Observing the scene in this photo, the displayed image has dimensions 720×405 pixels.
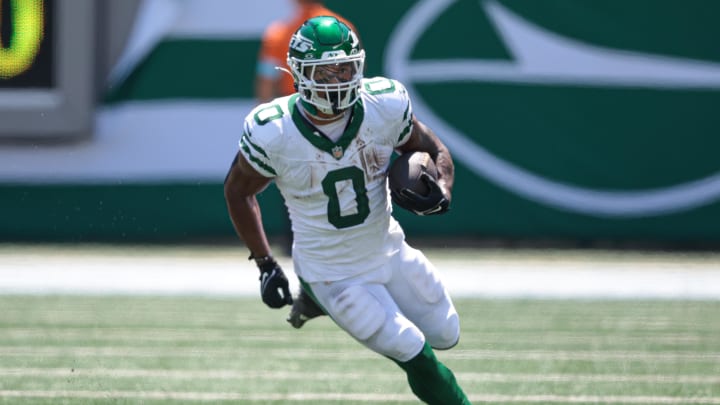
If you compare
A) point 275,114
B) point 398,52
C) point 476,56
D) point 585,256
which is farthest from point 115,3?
point 275,114

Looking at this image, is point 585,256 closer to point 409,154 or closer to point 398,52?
point 398,52

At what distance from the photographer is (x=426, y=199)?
152 inches

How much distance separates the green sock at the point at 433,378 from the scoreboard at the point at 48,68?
658 cm

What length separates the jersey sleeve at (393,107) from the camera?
3.96 metres

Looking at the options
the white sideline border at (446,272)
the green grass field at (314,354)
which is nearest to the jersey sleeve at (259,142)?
the green grass field at (314,354)

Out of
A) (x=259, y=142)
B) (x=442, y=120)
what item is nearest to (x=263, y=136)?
(x=259, y=142)

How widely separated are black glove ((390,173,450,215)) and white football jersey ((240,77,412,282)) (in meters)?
0.14

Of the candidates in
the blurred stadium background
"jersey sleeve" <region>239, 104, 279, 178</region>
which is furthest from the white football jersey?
the blurred stadium background

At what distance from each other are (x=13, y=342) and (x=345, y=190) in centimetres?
274

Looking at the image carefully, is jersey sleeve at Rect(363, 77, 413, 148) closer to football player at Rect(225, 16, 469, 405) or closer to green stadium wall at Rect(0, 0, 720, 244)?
football player at Rect(225, 16, 469, 405)

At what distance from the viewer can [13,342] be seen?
19.8ft

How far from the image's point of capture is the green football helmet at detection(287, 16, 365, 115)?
12.5ft

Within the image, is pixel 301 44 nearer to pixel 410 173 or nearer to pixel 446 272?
pixel 410 173

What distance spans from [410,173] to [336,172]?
0.74ft
